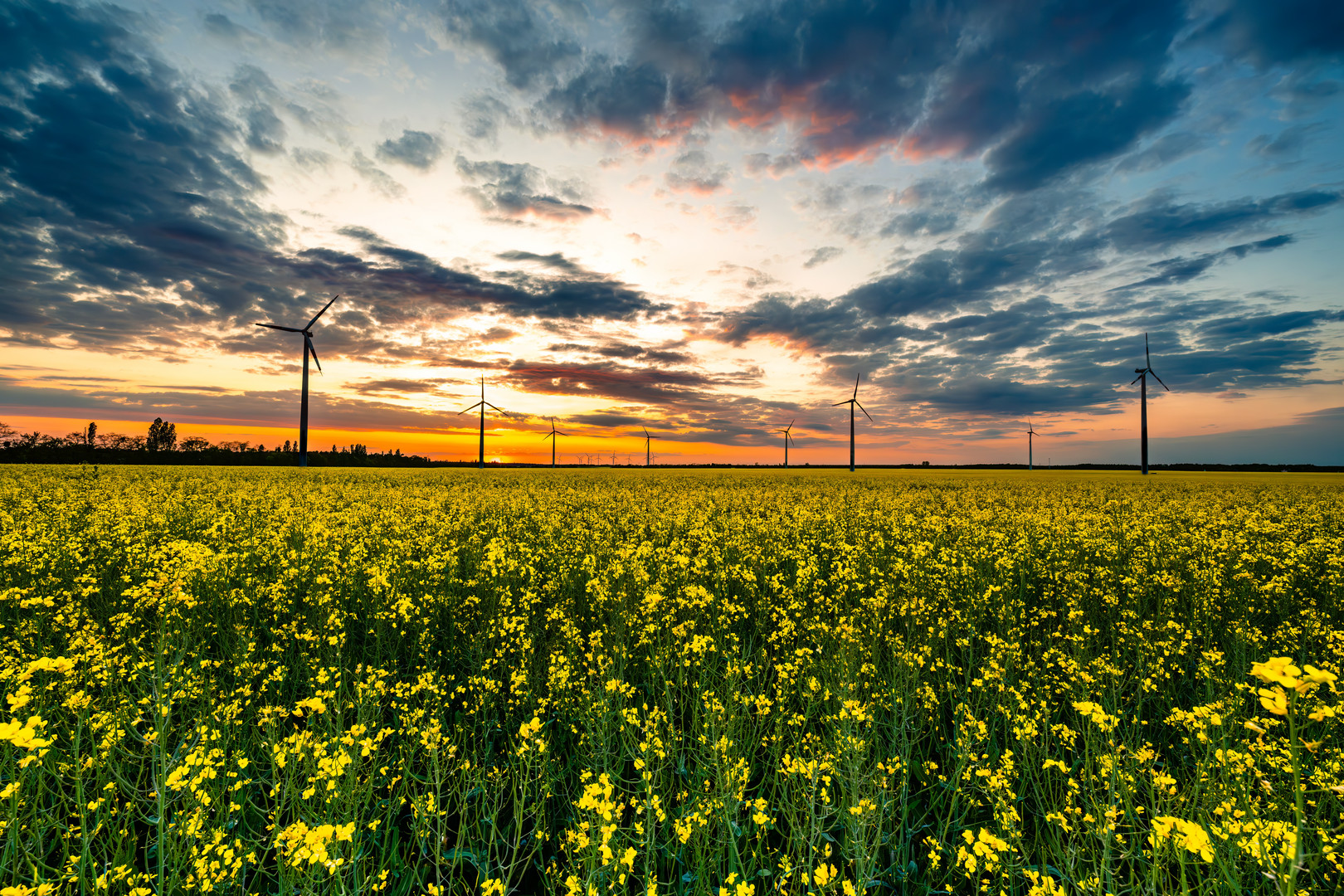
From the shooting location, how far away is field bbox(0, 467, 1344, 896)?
11.3ft

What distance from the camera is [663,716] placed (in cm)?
472

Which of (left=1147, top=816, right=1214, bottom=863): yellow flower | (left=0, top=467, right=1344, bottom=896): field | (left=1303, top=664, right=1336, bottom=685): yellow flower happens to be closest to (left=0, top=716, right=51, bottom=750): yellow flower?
(left=0, top=467, right=1344, bottom=896): field

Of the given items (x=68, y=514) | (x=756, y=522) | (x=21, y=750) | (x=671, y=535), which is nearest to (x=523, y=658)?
(x=21, y=750)

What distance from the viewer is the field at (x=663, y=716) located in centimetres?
346

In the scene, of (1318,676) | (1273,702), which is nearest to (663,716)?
(1273,702)

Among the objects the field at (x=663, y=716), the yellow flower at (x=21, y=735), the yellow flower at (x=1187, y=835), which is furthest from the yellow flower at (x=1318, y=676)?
the yellow flower at (x=21, y=735)

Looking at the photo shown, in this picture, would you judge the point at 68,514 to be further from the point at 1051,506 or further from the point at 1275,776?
the point at 1051,506

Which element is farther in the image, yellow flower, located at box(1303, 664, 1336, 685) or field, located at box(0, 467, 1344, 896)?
field, located at box(0, 467, 1344, 896)

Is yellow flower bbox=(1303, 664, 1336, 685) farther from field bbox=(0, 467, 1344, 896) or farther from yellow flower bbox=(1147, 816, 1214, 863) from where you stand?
yellow flower bbox=(1147, 816, 1214, 863)

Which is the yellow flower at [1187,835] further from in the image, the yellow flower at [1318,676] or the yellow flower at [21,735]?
the yellow flower at [21,735]

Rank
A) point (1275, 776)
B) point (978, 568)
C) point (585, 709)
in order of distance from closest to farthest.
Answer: point (1275, 776) < point (585, 709) < point (978, 568)

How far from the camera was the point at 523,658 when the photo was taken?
19.7 feet

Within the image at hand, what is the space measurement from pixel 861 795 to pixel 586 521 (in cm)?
1254

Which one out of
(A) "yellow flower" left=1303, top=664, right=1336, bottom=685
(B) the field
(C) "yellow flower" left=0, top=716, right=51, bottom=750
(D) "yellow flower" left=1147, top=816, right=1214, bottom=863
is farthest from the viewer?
(B) the field
